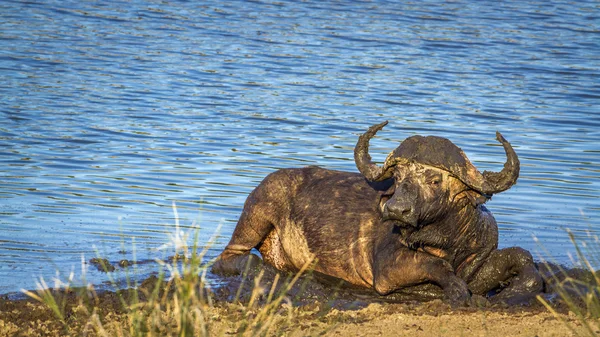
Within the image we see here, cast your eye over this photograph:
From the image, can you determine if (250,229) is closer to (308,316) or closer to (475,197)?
(475,197)

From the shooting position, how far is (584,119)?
57.9 feet

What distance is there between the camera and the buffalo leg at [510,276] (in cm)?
877

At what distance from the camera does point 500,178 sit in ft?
28.2

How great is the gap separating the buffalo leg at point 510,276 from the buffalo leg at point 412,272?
0.34 m

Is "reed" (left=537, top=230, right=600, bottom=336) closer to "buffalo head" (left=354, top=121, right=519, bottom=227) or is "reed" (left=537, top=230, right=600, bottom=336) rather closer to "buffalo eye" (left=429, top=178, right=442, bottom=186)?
"buffalo head" (left=354, top=121, right=519, bottom=227)

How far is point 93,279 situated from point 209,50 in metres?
13.9

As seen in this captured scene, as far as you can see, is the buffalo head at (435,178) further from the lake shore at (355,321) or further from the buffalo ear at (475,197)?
the lake shore at (355,321)

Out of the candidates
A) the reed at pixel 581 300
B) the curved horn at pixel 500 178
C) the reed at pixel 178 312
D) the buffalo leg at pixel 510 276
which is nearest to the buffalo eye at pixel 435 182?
the curved horn at pixel 500 178

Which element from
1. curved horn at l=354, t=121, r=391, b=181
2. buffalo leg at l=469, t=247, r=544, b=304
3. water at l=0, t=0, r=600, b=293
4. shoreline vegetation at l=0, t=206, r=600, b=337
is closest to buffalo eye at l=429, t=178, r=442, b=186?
curved horn at l=354, t=121, r=391, b=181

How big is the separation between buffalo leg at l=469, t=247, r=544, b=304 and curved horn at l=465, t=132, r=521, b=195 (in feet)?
2.11

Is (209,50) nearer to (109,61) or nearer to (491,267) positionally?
(109,61)

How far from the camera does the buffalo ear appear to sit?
883 centimetres

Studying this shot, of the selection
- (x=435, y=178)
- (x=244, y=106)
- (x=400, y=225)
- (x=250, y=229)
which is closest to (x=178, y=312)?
(x=400, y=225)

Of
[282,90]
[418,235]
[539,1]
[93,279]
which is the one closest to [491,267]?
[418,235]
